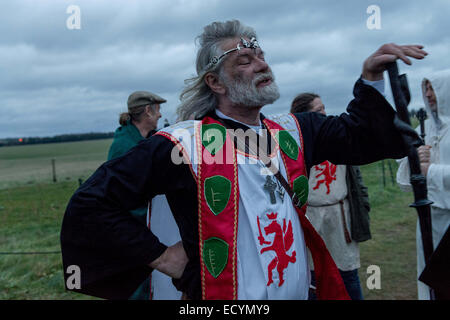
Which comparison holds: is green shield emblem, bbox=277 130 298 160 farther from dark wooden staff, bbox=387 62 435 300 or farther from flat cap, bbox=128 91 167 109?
flat cap, bbox=128 91 167 109

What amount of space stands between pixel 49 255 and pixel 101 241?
515 centimetres

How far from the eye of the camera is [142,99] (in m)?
4.68

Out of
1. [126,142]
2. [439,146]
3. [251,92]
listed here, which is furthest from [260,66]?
[126,142]

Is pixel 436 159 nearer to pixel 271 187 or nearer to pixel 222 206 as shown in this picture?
pixel 271 187

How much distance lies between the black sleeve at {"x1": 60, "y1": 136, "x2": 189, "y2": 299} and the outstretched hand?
42.2 inches

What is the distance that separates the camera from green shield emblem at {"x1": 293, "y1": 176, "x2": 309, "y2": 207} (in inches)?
84.1

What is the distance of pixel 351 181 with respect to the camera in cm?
402

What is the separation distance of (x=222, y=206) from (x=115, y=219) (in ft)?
1.68

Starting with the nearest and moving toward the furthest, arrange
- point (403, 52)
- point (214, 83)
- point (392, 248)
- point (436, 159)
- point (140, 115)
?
point (403, 52), point (214, 83), point (436, 159), point (140, 115), point (392, 248)

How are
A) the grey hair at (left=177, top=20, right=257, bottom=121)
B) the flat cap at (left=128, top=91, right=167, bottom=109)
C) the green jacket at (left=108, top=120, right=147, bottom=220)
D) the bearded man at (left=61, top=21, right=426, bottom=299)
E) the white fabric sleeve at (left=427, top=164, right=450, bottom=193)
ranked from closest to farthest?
the bearded man at (left=61, top=21, right=426, bottom=299) → the grey hair at (left=177, top=20, right=257, bottom=121) → the white fabric sleeve at (left=427, top=164, right=450, bottom=193) → the green jacket at (left=108, top=120, right=147, bottom=220) → the flat cap at (left=128, top=91, right=167, bottom=109)

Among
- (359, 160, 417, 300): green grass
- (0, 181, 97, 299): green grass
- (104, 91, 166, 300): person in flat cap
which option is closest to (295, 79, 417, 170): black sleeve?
(104, 91, 166, 300): person in flat cap

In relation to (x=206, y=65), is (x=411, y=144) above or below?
below
